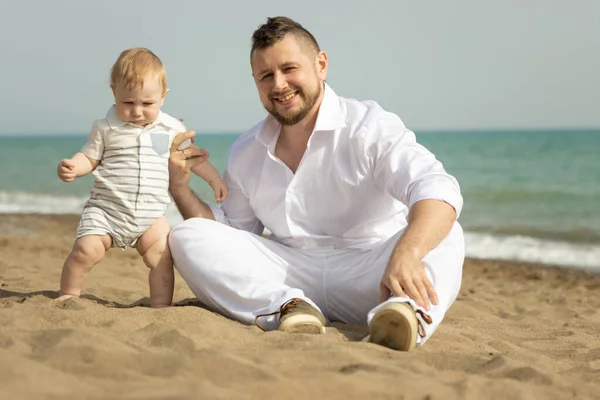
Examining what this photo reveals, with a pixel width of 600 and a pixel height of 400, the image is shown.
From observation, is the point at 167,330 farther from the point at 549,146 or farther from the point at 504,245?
the point at 549,146

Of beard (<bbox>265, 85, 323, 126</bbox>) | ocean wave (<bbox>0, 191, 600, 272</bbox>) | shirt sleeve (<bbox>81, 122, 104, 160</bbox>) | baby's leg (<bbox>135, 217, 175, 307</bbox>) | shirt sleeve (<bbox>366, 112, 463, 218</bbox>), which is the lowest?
ocean wave (<bbox>0, 191, 600, 272</bbox>)

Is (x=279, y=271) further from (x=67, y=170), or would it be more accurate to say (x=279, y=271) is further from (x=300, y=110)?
(x=67, y=170)

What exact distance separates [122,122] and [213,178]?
589 mm

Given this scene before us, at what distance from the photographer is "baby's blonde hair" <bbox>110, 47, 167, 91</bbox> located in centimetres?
391

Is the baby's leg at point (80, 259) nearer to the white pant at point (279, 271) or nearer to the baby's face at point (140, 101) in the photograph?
the white pant at point (279, 271)

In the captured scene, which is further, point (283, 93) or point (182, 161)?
point (182, 161)

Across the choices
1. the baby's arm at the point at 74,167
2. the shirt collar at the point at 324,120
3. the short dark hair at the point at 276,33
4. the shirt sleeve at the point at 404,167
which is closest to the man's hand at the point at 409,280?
the shirt sleeve at the point at 404,167

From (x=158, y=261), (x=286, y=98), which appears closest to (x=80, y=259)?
(x=158, y=261)

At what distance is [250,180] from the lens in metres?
4.35

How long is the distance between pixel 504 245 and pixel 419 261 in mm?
6772

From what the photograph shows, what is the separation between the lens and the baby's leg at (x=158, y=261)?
4.09 m

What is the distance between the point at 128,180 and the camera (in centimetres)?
405

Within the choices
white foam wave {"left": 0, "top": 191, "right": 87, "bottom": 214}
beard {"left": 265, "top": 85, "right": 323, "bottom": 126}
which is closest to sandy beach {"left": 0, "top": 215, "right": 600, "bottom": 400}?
beard {"left": 265, "top": 85, "right": 323, "bottom": 126}

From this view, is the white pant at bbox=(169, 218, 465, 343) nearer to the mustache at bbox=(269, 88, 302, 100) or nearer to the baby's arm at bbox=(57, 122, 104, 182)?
the baby's arm at bbox=(57, 122, 104, 182)
